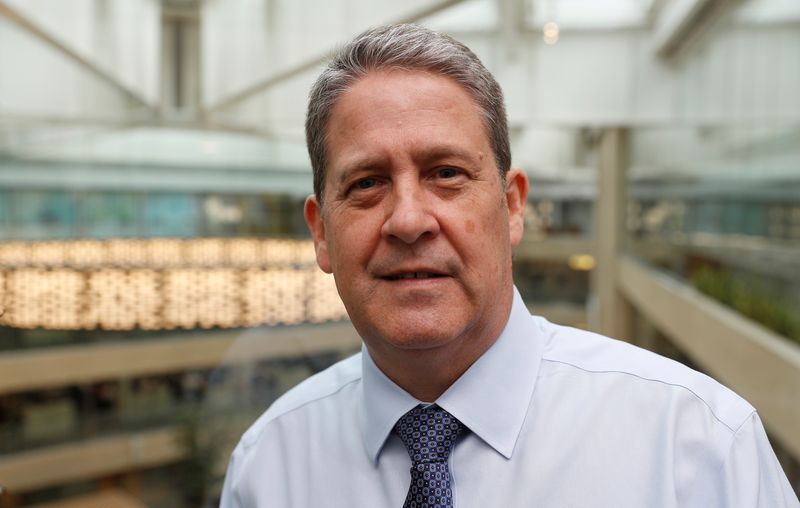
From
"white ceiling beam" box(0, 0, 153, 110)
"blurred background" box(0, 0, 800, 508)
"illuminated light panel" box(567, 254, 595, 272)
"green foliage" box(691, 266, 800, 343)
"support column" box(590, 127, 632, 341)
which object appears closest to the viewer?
"white ceiling beam" box(0, 0, 153, 110)

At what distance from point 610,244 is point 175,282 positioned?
689cm

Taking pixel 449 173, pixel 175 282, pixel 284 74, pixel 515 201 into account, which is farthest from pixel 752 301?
pixel 449 173

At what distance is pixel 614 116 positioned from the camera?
234 inches

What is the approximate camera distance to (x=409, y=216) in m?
1.06

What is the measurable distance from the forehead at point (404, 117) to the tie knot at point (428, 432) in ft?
1.43

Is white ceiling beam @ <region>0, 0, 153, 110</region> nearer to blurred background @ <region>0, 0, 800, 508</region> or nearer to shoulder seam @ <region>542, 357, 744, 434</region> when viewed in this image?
blurred background @ <region>0, 0, 800, 508</region>

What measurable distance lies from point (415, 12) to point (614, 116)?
2164 mm

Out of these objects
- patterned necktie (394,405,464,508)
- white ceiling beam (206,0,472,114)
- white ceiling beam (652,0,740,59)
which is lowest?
patterned necktie (394,405,464,508)

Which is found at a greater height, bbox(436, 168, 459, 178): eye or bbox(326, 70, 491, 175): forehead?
bbox(326, 70, 491, 175): forehead

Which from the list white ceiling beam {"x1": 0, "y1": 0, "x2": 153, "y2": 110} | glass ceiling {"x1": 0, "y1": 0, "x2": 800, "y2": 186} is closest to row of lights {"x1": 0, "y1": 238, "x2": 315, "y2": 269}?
glass ceiling {"x1": 0, "y1": 0, "x2": 800, "y2": 186}

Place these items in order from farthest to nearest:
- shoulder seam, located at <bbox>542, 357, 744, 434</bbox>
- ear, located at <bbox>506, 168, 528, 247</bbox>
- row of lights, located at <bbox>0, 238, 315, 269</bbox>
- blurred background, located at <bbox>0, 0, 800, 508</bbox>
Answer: row of lights, located at <bbox>0, 238, 315, 269</bbox>, blurred background, located at <bbox>0, 0, 800, 508</bbox>, ear, located at <bbox>506, 168, 528, 247</bbox>, shoulder seam, located at <bbox>542, 357, 744, 434</bbox>

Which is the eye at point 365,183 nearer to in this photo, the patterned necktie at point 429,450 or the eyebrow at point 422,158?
the eyebrow at point 422,158

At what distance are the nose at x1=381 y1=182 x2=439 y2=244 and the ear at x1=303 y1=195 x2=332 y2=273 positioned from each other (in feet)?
0.78

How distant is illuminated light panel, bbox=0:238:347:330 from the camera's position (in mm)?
5156
